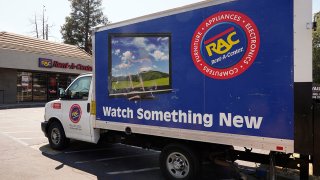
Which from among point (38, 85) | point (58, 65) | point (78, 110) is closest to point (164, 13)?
point (78, 110)

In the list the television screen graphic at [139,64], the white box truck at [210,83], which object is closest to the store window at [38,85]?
the white box truck at [210,83]

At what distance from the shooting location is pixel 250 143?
497cm

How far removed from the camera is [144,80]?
249 inches

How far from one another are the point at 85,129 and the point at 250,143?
4200 mm

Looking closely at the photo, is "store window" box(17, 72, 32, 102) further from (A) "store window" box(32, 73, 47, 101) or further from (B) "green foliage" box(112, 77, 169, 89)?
(B) "green foliage" box(112, 77, 169, 89)

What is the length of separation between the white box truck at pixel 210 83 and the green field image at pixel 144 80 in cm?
2

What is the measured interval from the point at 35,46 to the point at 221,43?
90.9 ft

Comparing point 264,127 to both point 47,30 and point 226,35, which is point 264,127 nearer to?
point 226,35

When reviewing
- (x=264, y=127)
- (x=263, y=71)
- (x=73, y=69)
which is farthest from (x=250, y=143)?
(x=73, y=69)

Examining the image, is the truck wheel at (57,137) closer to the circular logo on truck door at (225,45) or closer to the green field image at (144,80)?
the green field image at (144,80)

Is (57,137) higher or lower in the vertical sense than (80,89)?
lower

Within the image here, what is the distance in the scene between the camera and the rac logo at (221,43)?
16.9ft

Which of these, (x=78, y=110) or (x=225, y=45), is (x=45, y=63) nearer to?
(x=78, y=110)

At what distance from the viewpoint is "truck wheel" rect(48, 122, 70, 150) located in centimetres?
876
